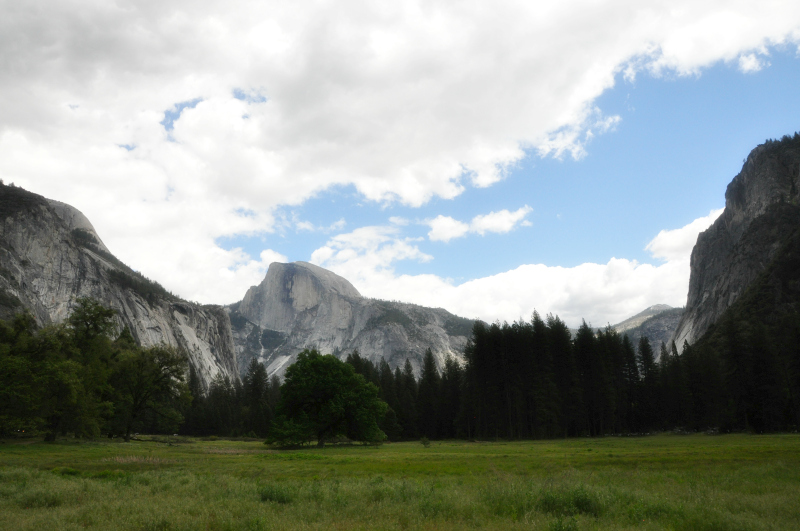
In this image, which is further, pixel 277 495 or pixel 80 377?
pixel 80 377

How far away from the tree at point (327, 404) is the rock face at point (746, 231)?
379 ft

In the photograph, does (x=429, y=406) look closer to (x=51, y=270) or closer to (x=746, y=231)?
(x=746, y=231)

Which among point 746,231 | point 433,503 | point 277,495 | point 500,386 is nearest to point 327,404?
point 500,386

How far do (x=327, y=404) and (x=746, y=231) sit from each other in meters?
154

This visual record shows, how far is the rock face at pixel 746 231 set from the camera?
13850cm

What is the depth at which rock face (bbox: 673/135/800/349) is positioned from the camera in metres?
138

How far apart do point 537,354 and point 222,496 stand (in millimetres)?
53670

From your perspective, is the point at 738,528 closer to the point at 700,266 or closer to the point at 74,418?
the point at 74,418

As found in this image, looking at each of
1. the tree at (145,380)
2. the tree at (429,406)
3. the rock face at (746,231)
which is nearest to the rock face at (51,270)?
the tree at (145,380)

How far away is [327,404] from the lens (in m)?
57.2

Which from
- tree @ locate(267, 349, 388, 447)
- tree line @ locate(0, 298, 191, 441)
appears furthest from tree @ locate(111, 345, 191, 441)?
tree @ locate(267, 349, 388, 447)

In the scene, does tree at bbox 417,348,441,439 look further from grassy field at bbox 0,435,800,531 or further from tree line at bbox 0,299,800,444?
grassy field at bbox 0,435,800,531

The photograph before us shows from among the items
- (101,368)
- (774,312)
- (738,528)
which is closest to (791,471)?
(738,528)

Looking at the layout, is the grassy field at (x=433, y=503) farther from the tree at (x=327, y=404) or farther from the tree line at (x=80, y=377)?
the tree at (x=327, y=404)
